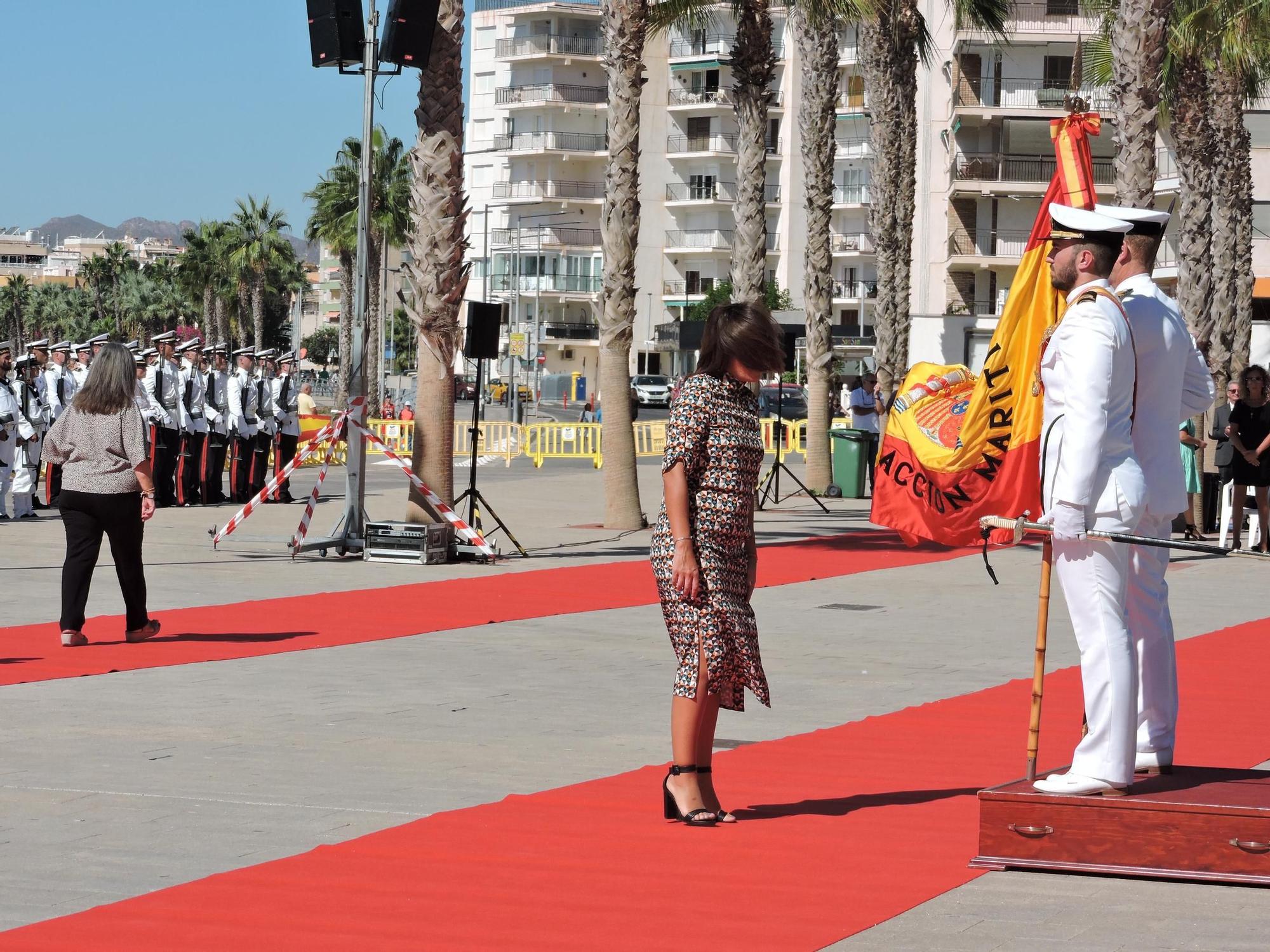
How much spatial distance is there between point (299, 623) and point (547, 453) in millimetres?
30466

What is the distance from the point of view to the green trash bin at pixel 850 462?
2942cm

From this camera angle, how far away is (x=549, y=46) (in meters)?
105

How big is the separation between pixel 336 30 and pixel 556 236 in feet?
299

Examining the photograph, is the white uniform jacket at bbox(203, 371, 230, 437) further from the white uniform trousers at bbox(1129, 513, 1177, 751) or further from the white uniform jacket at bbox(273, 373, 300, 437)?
the white uniform trousers at bbox(1129, 513, 1177, 751)

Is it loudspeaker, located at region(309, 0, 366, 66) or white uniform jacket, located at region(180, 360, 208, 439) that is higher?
loudspeaker, located at region(309, 0, 366, 66)

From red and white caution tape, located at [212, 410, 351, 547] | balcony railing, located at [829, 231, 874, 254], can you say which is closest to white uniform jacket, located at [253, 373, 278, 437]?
red and white caution tape, located at [212, 410, 351, 547]

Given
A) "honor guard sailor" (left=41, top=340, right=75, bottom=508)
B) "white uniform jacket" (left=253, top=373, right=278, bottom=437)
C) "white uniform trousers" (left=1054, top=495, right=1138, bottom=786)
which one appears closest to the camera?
"white uniform trousers" (left=1054, top=495, right=1138, bottom=786)

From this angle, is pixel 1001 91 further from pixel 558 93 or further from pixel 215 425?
pixel 215 425

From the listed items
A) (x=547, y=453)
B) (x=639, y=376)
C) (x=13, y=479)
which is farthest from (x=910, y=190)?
(x=639, y=376)

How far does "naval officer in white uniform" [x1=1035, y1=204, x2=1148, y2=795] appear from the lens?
19.4 ft

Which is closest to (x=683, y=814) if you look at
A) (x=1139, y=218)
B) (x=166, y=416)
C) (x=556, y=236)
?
(x=1139, y=218)

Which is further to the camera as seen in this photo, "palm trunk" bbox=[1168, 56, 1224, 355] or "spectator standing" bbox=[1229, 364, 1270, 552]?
"palm trunk" bbox=[1168, 56, 1224, 355]

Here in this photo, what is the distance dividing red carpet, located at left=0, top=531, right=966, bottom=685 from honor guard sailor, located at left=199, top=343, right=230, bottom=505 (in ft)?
31.2

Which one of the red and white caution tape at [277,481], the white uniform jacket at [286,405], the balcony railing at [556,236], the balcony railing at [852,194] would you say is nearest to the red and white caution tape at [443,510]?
the red and white caution tape at [277,481]
